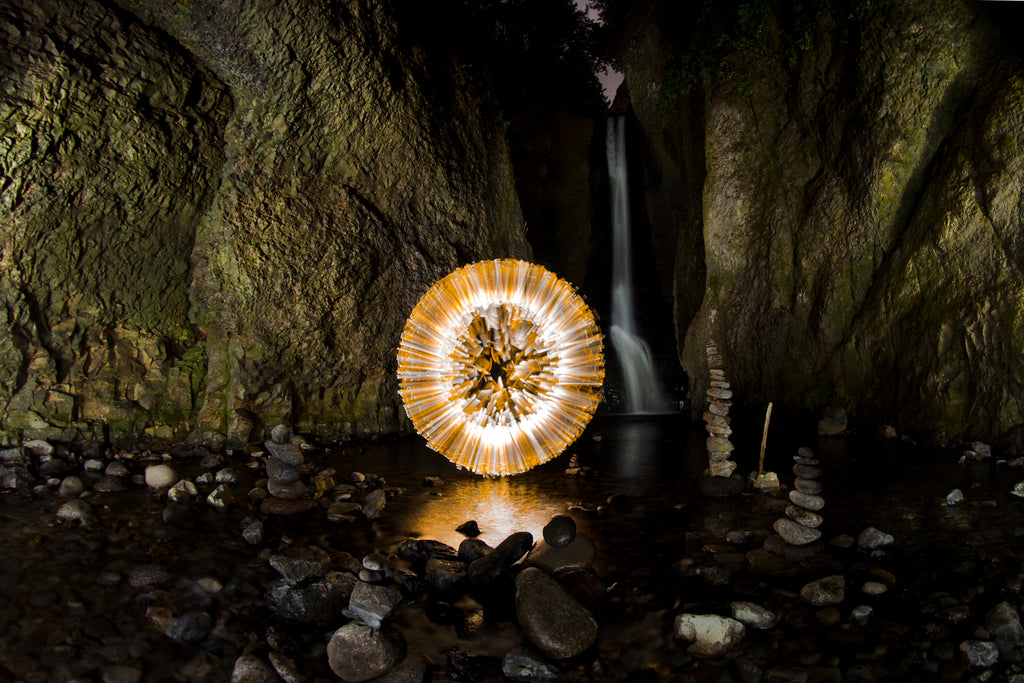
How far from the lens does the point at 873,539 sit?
4223 millimetres

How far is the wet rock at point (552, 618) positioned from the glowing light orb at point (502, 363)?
145 centimetres

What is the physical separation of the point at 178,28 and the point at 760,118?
921cm

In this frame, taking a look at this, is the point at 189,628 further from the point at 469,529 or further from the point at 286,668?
the point at 469,529

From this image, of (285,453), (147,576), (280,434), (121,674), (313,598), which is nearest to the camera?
(121,674)

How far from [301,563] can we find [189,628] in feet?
2.50

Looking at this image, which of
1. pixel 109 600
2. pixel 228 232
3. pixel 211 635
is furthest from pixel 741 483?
pixel 228 232

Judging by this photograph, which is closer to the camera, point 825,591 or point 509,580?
point 825,591

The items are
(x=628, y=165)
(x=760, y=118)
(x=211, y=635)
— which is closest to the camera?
(x=211, y=635)

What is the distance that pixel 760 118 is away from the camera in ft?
34.4

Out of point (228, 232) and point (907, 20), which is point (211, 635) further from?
point (907, 20)

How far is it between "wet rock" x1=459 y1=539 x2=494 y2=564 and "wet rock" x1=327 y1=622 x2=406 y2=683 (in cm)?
110

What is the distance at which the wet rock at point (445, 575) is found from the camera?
3644 millimetres

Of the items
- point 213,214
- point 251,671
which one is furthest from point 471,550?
point 213,214

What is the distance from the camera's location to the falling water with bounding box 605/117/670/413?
14.1m
